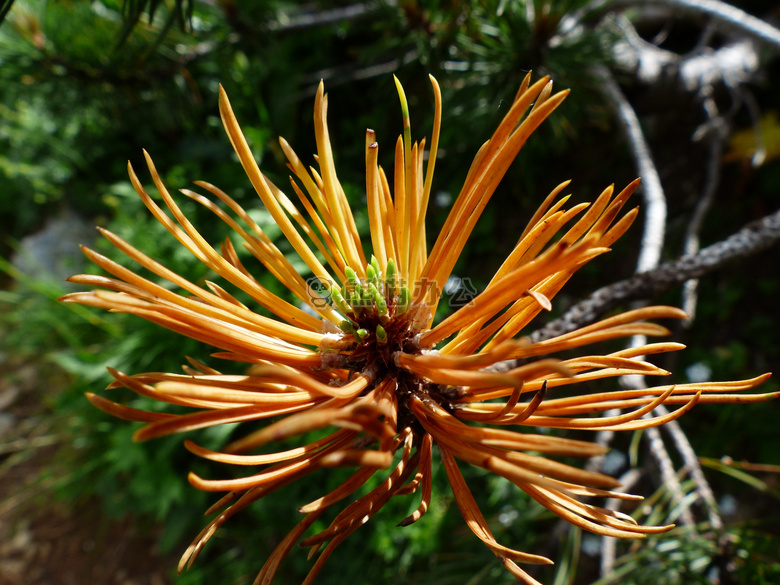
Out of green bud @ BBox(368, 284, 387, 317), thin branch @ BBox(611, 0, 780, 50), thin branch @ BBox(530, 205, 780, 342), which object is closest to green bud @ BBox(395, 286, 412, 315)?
green bud @ BBox(368, 284, 387, 317)

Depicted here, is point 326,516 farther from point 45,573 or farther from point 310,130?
point 45,573

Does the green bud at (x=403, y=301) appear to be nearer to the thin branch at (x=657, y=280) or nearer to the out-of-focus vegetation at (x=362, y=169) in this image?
the thin branch at (x=657, y=280)

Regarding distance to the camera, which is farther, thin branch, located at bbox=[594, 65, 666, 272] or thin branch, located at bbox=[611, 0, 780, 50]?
thin branch, located at bbox=[611, 0, 780, 50]

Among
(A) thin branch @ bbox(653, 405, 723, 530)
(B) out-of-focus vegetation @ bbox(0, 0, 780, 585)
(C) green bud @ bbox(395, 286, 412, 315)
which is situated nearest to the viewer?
(C) green bud @ bbox(395, 286, 412, 315)

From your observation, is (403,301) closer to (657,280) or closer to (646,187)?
(657,280)

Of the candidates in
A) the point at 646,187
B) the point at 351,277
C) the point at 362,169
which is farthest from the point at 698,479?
the point at 362,169

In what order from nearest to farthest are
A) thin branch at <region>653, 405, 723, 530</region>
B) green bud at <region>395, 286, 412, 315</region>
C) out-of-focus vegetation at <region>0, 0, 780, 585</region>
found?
green bud at <region>395, 286, 412, 315</region>, thin branch at <region>653, 405, 723, 530</region>, out-of-focus vegetation at <region>0, 0, 780, 585</region>

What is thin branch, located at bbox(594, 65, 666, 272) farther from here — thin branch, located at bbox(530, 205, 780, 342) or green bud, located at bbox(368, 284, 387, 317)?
green bud, located at bbox(368, 284, 387, 317)

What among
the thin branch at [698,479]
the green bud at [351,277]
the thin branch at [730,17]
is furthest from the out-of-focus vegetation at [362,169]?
the green bud at [351,277]
